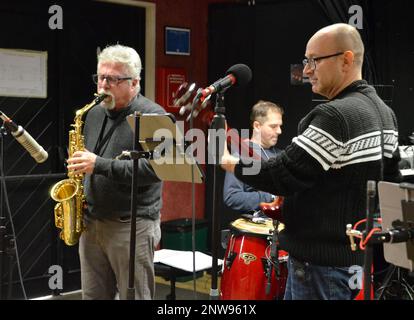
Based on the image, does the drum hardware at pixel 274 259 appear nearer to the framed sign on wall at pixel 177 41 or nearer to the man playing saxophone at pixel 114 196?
the man playing saxophone at pixel 114 196

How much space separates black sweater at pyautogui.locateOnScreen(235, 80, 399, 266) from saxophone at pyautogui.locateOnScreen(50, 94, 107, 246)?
1374 mm

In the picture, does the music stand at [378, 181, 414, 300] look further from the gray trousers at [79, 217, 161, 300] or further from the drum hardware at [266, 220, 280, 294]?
the gray trousers at [79, 217, 161, 300]

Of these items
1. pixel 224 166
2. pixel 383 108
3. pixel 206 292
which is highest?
pixel 383 108

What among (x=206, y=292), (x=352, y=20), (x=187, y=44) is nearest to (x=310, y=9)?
(x=352, y=20)

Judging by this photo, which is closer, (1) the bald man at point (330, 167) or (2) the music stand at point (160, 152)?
(1) the bald man at point (330, 167)

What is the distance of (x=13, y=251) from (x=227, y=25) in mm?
3258

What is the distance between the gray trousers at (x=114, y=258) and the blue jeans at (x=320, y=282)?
1.02 metres

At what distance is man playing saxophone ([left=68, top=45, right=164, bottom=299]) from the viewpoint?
304 cm

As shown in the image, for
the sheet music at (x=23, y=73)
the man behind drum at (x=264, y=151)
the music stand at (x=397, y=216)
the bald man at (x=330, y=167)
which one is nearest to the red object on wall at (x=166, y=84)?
the sheet music at (x=23, y=73)

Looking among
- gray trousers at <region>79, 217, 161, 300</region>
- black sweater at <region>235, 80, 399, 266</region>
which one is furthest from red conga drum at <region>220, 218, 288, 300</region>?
black sweater at <region>235, 80, 399, 266</region>

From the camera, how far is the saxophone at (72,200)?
3301 millimetres

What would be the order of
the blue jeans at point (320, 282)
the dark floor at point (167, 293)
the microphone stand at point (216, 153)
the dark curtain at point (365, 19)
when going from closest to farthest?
the microphone stand at point (216, 153)
the blue jeans at point (320, 282)
the dark curtain at point (365, 19)
the dark floor at point (167, 293)
